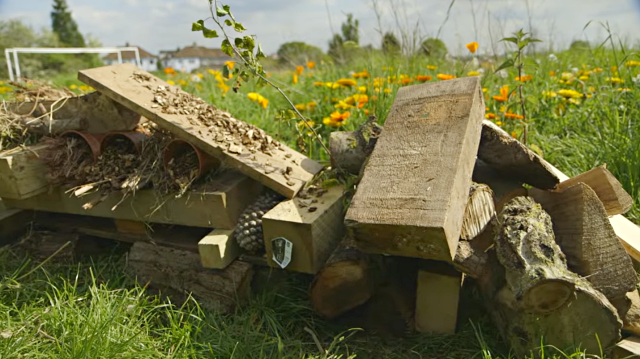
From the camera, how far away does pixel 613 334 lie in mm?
1661

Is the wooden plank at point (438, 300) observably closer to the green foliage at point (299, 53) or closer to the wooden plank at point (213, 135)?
the wooden plank at point (213, 135)

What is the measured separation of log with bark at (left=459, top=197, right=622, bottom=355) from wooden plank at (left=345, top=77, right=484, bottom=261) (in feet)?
0.64

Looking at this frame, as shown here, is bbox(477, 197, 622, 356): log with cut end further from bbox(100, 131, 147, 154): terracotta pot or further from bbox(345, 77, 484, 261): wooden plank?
bbox(100, 131, 147, 154): terracotta pot

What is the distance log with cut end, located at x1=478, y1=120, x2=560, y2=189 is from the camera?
1.99 meters

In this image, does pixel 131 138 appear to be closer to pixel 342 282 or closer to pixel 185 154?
pixel 185 154

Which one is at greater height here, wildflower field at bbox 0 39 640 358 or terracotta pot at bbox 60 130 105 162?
terracotta pot at bbox 60 130 105 162

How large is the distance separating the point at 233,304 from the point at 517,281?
121 cm

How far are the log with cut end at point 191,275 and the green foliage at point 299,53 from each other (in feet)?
14.4

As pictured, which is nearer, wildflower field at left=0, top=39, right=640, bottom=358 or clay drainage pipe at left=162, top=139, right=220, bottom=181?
wildflower field at left=0, top=39, right=640, bottom=358

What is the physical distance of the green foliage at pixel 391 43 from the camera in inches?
172

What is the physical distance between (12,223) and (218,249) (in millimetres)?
1511

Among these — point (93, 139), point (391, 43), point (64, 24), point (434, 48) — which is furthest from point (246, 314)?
point (64, 24)

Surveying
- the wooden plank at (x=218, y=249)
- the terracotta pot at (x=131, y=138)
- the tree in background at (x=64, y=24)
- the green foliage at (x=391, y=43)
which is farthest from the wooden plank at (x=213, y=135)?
the tree in background at (x=64, y=24)

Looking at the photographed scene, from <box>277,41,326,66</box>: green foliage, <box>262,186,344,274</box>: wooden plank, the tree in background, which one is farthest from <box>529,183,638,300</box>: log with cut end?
the tree in background
